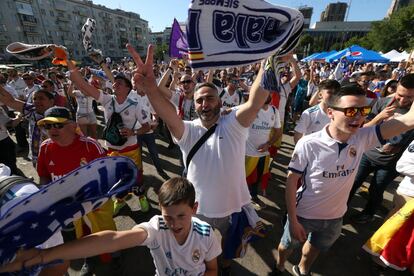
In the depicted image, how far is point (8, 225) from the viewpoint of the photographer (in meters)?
0.89

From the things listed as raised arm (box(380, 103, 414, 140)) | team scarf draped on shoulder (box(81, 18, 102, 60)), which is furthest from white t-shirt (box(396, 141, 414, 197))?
team scarf draped on shoulder (box(81, 18, 102, 60))

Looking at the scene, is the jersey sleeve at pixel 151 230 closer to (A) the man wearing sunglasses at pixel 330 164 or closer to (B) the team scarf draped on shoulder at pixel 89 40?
(A) the man wearing sunglasses at pixel 330 164

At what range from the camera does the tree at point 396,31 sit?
38.6 meters

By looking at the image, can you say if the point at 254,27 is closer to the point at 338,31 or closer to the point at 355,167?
the point at 355,167

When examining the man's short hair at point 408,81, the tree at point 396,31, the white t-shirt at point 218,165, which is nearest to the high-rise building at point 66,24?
the white t-shirt at point 218,165

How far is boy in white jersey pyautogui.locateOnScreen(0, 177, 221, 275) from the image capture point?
5.12 ft

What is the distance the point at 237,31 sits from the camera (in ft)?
5.57

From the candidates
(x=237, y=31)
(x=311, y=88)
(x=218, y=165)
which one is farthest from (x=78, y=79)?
(x=311, y=88)

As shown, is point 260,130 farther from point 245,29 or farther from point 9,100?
point 9,100

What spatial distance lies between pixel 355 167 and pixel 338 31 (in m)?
107

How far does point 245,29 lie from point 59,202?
1.55m

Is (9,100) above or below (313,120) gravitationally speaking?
above

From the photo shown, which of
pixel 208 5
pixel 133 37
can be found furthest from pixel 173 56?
pixel 133 37

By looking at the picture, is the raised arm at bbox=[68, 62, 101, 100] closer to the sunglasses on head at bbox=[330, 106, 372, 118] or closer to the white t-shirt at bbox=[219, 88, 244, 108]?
the sunglasses on head at bbox=[330, 106, 372, 118]
